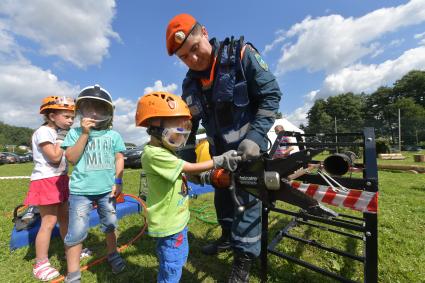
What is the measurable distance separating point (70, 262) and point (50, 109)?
175 cm

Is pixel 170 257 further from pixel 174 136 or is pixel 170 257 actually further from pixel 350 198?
pixel 350 198

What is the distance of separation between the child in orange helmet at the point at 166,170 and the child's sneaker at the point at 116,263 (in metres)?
1.15

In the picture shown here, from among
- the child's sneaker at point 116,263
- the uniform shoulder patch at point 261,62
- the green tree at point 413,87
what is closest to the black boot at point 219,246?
the child's sneaker at point 116,263

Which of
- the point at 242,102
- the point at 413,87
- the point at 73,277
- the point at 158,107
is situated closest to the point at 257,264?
the point at 242,102

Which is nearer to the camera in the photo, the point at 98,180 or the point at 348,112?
the point at 98,180

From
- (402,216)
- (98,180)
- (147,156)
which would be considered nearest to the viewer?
(147,156)

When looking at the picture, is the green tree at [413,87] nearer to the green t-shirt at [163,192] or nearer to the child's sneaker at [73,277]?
the green t-shirt at [163,192]

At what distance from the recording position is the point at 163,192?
6.84 feet

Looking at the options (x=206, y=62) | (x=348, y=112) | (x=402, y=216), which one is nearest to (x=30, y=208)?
(x=206, y=62)

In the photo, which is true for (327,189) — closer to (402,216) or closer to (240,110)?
(240,110)

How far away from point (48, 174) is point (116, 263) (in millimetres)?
1325

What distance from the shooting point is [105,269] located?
3.04 m

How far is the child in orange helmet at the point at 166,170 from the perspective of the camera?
1995mm

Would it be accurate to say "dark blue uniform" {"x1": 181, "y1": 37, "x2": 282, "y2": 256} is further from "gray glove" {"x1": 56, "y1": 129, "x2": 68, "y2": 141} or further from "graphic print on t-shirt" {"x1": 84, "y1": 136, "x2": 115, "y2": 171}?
"gray glove" {"x1": 56, "y1": 129, "x2": 68, "y2": 141}
